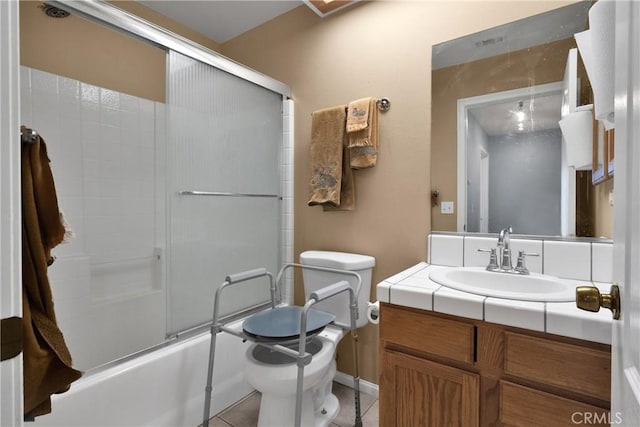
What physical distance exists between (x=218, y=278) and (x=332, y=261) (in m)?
0.70

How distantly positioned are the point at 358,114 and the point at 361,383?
1545 millimetres

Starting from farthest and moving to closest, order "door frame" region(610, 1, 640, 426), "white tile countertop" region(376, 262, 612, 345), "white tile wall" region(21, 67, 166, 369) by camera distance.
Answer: "white tile wall" region(21, 67, 166, 369), "white tile countertop" region(376, 262, 612, 345), "door frame" region(610, 1, 640, 426)

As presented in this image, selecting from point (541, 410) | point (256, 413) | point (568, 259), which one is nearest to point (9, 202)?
point (541, 410)

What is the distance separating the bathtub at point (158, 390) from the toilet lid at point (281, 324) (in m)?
0.40

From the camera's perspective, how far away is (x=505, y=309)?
950 millimetres

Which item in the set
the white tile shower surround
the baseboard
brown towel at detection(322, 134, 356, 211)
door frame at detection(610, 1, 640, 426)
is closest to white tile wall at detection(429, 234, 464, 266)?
the white tile shower surround

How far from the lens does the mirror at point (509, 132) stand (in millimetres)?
1323

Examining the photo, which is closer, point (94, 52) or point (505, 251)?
point (505, 251)

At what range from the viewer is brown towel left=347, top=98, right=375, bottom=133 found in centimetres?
175

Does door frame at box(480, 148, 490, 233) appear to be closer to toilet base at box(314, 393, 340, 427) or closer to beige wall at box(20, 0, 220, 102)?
toilet base at box(314, 393, 340, 427)

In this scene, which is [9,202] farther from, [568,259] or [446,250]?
[568,259]

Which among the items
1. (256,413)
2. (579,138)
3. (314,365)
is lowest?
(256,413)

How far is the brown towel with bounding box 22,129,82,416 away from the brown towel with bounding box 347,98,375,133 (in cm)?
134

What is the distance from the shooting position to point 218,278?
6.26 feet
